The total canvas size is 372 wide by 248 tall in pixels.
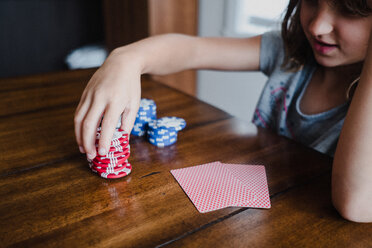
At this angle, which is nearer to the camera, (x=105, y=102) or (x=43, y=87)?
(x=105, y=102)

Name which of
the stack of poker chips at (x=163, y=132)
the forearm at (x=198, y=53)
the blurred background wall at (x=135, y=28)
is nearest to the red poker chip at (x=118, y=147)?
the stack of poker chips at (x=163, y=132)

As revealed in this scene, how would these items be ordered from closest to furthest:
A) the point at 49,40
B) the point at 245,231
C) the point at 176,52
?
1. the point at 245,231
2. the point at 176,52
3. the point at 49,40

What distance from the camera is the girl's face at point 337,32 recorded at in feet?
2.86

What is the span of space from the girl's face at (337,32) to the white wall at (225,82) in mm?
1486

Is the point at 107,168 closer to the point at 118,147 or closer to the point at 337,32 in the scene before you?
the point at 118,147

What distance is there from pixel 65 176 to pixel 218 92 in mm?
2312

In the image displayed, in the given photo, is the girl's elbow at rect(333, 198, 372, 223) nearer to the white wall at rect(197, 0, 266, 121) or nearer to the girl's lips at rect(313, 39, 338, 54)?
the girl's lips at rect(313, 39, 338, 54)

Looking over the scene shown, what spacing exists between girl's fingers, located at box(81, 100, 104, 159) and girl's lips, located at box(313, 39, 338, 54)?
2.26 ft

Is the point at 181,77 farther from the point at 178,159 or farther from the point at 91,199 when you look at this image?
the point at 91,199

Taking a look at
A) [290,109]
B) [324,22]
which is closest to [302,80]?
[290,109]

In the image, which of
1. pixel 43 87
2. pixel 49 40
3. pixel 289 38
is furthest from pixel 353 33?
pixel 49 40

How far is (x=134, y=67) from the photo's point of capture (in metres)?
0.87

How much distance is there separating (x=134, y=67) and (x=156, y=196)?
372mm

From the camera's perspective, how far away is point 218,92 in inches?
116
